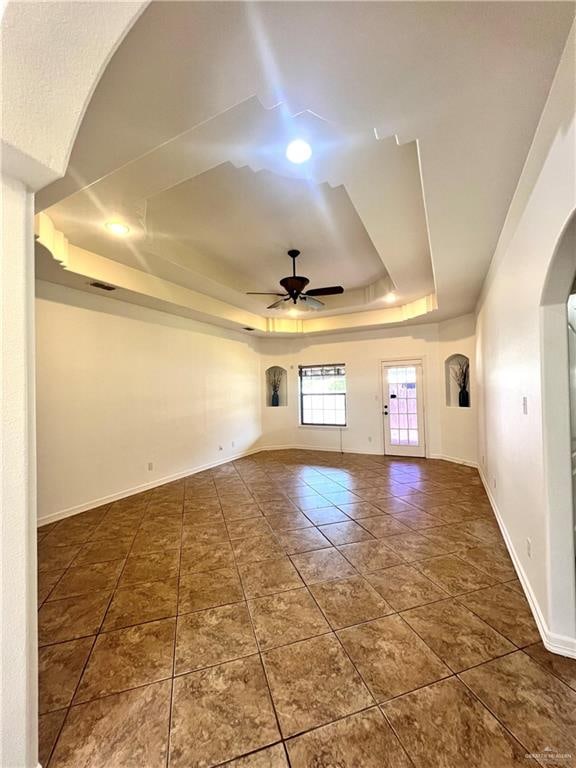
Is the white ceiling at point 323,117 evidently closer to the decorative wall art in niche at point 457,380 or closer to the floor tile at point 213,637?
the floor tile at point 213,637

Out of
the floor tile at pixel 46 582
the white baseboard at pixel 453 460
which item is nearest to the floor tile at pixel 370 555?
the floor tile at pixel 46 582

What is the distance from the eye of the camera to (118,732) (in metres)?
1.38

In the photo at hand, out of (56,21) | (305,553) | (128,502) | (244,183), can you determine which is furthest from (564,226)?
(128,502)

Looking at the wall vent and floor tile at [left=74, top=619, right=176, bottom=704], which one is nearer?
floor tile at [left=74, top=619, right=176, bottom=704]

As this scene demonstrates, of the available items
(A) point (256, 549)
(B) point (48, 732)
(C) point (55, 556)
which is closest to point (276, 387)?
(A) point (256, 549)

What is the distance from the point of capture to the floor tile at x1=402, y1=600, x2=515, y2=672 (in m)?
1.72

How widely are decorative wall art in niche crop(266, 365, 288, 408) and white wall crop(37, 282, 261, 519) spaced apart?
63.3 inches

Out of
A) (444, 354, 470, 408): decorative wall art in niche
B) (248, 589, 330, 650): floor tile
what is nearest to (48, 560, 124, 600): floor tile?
(248, 589, 330, 650): floor tile

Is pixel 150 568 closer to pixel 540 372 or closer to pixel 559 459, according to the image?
pixel 559 459

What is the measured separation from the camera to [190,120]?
1631 mm

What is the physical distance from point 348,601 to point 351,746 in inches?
36.1

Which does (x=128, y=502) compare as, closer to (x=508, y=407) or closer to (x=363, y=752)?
(x=363, y=752)

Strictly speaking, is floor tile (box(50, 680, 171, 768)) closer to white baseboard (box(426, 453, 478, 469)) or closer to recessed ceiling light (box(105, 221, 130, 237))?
recessed ceiling light (box(105, 221, 130, 237))

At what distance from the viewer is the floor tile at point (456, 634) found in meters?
1.72
